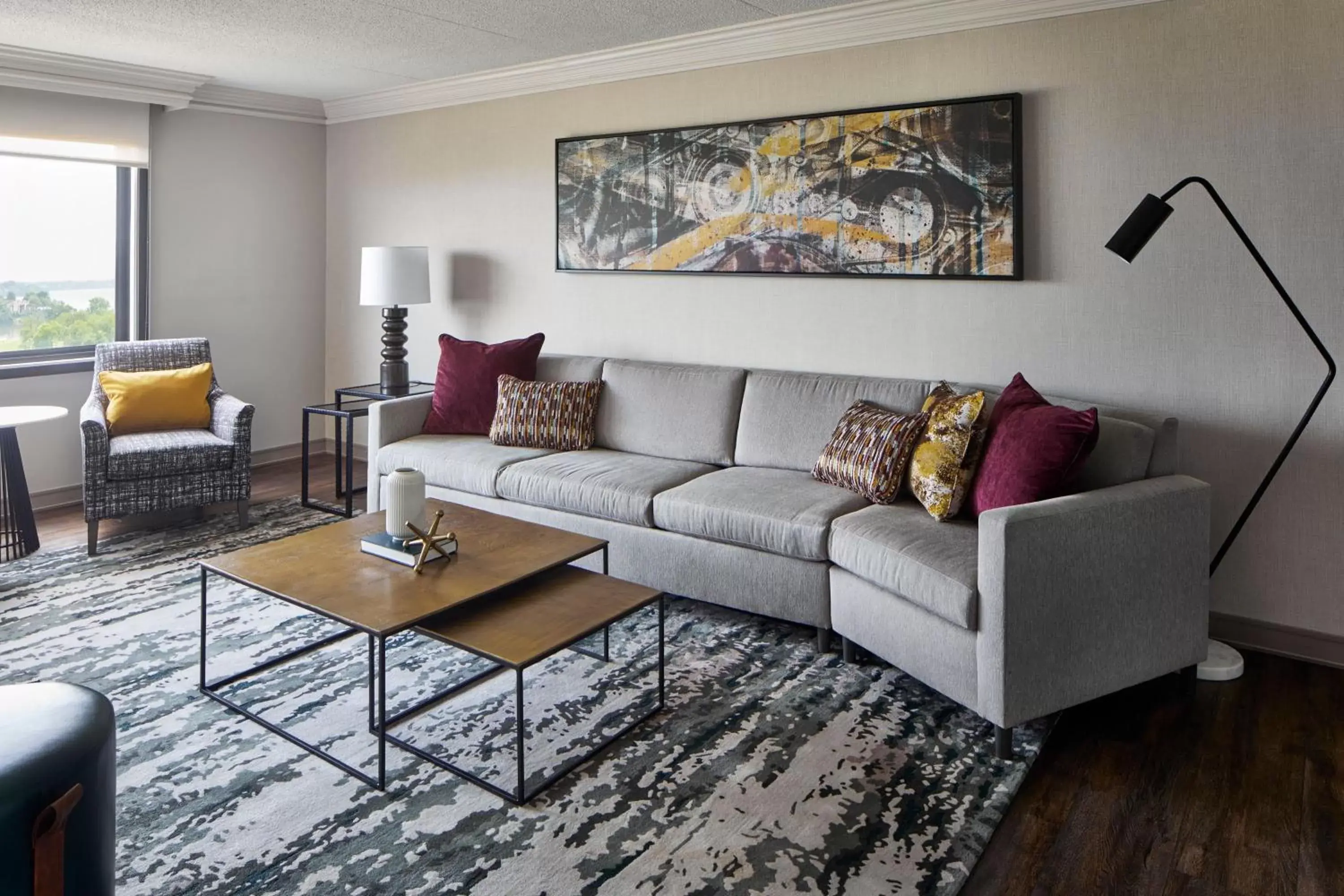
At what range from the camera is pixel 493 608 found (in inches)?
106

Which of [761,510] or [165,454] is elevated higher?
[165,454]

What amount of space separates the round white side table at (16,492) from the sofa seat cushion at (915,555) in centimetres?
349

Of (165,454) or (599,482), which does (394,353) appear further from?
(599,482)

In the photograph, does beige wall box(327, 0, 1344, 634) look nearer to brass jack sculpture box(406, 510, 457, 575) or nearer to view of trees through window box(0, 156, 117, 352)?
brass jack sculpture box(406, 510, 457, 575)

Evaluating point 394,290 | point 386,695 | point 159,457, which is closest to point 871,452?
point 386,695

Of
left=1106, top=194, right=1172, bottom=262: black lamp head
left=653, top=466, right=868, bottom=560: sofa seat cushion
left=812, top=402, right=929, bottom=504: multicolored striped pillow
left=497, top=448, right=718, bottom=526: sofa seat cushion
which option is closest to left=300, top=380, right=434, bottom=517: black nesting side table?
left=497, top=448, right=718, bottom=526: sofa seat cushion

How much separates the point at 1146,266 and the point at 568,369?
257 centimetres

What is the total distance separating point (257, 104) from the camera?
224 inches

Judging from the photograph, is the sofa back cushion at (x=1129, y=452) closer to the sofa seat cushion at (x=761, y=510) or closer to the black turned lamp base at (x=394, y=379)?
the sofa seat cushion at (x=761, y=510)

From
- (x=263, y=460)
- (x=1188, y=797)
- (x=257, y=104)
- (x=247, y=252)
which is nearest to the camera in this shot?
(x=1188, y=797)

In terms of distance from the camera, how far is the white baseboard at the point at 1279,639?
318 cm

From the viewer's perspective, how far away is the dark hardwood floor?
82.4 inches

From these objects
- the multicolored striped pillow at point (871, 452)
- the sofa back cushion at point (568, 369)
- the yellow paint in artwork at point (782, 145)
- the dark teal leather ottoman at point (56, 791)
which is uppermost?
the yellow paint in artwork at point (782, 145)

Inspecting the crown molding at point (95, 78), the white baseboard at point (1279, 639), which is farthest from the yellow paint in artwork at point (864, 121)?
the crown molding at point (95, 78)
